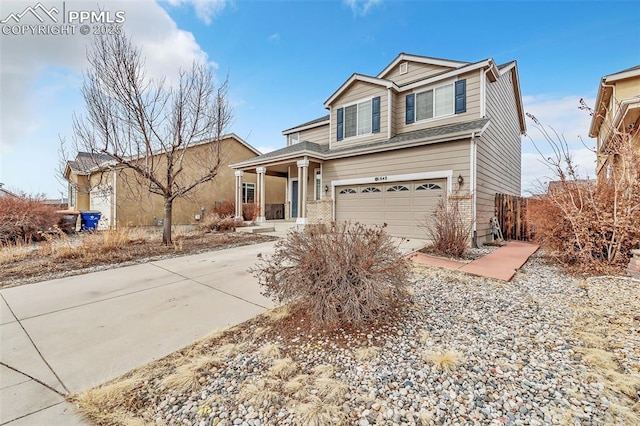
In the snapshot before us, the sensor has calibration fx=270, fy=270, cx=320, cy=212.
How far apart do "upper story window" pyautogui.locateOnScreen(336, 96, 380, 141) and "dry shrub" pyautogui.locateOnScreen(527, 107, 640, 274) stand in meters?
6.11

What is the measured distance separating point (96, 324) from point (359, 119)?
11.3 m

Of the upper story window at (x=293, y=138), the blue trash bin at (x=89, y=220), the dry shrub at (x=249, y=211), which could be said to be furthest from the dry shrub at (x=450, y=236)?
the blue trash bin at (x=89, y=220)

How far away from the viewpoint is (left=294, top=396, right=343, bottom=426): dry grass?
1781 mm

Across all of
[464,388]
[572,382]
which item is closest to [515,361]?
[572,382]

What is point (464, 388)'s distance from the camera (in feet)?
6.86

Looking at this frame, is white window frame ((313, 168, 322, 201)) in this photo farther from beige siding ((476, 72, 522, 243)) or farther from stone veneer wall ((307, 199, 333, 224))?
beige siding ((476, 72, 522, 243))

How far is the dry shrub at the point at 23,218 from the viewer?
9.26 meters

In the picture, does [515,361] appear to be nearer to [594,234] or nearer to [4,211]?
[594,234]

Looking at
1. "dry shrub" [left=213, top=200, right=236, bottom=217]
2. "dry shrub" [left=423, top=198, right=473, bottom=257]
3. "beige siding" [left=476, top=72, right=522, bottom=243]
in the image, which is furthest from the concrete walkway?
"dry shrub" [left=213, top=200, right=236, bottom=217]

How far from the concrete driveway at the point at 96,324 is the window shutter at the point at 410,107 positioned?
29.2 ft

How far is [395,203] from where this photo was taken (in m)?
10.1

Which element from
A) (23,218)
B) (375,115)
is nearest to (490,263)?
(375,115)

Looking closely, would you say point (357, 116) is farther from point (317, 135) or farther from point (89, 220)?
point (89, 220)

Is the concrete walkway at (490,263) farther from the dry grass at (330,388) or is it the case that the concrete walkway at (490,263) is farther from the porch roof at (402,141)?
the dry grass at (330,388)
